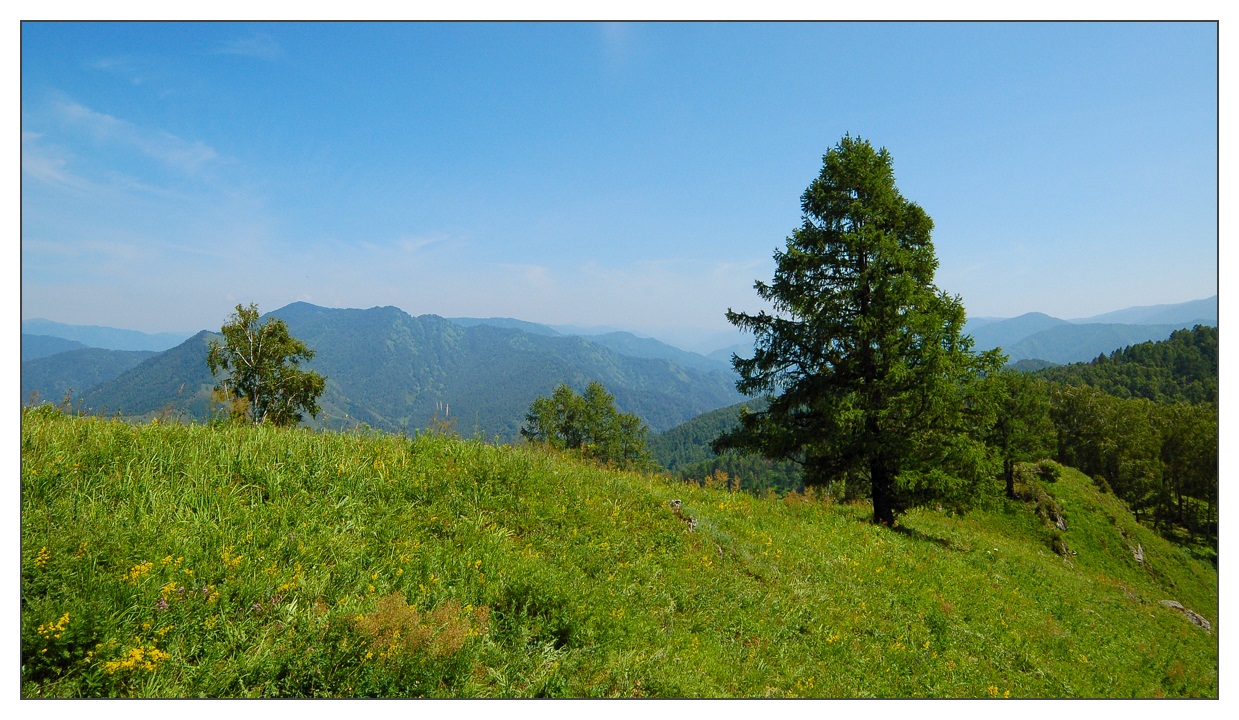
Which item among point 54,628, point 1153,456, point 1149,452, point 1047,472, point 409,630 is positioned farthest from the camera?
point 1149,452

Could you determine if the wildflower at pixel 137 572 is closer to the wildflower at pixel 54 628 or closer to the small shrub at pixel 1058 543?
the wildflower at pixel 54 628

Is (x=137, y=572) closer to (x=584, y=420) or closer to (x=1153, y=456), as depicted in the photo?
(x=584, y=420)

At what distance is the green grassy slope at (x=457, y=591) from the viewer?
3.64 metres

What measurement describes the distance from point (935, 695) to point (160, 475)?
9.35 meters

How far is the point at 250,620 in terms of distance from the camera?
3.84m

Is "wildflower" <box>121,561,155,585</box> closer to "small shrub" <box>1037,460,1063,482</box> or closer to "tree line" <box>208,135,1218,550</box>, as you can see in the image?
"tree line" <box>208,135,1218,550</box>

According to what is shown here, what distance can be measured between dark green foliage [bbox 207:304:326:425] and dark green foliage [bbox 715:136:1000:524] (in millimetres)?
26536

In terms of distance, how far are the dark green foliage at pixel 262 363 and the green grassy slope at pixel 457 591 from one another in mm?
25906

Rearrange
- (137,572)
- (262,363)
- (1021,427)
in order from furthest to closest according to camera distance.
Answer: (1021,427)
(262,363)
(137,572)

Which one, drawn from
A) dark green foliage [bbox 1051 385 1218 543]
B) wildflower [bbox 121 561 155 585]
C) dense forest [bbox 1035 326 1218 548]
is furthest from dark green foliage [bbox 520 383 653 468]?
wildflower [bbox 121 561 155 585]

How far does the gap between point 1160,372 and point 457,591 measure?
17772 cm

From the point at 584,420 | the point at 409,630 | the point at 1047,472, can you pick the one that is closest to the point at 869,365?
the point at 409,630

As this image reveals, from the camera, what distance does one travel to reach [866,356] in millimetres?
12234

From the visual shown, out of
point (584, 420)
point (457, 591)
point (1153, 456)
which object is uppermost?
point (457, 591)
